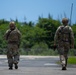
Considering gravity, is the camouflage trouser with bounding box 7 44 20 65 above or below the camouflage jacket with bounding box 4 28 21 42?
below

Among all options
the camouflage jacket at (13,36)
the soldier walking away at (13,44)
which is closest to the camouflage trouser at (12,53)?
the soldier walking away at (13,44)

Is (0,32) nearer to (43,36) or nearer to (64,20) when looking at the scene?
(43,36)

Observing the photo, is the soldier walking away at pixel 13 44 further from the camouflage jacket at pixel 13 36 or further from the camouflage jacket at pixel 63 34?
the camouflage jacket at pixel 63 34

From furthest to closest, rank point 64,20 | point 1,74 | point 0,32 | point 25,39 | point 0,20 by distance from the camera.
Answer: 1. point 0,20
2. point 25,39
3. point 0,32
4. point 64,20
5. point 1,74

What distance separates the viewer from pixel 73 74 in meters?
11.7

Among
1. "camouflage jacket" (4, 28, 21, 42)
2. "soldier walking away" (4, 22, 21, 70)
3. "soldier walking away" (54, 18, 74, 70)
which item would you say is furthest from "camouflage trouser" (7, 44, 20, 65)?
"soldier walking away" (54, 18, 74, 70)

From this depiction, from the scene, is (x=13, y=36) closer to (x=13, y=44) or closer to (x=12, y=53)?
(x=13, y=44)

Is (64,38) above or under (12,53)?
above

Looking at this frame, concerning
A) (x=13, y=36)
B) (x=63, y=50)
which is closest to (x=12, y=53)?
(x=13, y=36)

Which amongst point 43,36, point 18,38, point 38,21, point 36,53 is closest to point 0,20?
point 38,21

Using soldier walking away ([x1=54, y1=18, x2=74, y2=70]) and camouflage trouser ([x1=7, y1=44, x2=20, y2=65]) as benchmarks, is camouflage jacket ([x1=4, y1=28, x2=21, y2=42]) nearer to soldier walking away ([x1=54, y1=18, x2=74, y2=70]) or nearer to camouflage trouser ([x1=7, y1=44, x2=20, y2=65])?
camouflage trouser ([x1=7, y1=44, x2=20, y2=65])

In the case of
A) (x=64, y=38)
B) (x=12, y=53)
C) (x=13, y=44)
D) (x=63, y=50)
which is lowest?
(x=12, y=53)

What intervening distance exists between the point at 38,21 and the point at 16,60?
79.0m

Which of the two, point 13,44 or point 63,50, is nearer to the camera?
point 63,50
